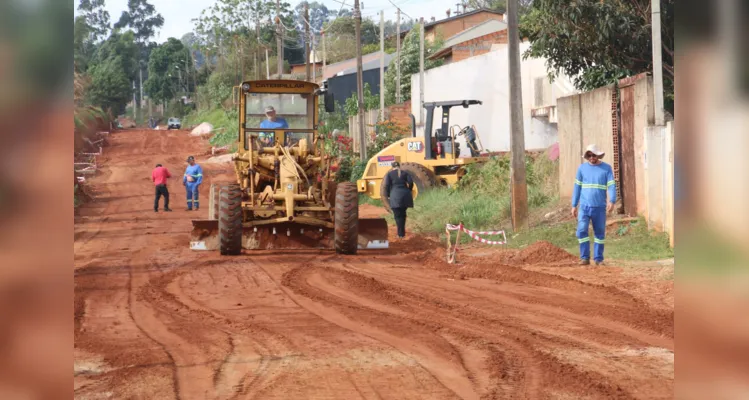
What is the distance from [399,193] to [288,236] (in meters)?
2.91

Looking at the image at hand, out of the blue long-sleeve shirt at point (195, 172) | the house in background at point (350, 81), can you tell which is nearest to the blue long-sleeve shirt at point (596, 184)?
the blue long-sleeve shirt at point (195, 172)

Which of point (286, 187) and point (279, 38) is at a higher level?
point (279, 38)

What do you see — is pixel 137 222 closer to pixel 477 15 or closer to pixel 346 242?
pixel 346 242

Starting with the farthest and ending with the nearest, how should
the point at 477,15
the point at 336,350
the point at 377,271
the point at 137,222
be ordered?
the point at 477,15 < the point at 137,222 < the point at 377,271 < the point at 336,350

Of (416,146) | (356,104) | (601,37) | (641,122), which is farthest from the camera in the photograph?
(356,104)

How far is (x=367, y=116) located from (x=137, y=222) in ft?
77.5

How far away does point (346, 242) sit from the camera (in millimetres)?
15867

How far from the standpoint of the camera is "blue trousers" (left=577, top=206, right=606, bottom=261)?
13727 millimetres

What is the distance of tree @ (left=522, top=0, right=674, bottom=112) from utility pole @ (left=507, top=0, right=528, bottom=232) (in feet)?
9.34

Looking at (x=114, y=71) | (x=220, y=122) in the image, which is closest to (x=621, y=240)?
(x=220, y=122)

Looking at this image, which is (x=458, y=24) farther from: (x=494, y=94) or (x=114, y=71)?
(x=494, y=94)

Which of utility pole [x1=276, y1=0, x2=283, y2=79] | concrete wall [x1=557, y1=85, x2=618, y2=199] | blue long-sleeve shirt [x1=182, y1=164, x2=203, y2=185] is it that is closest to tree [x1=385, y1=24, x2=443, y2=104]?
utility pole [x1=276, y1=0, x2=283, y2=79]

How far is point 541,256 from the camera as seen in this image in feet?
49.4
